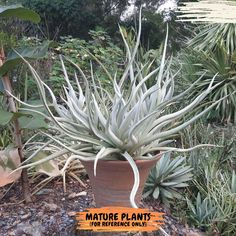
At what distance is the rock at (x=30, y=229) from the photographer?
5.54ft

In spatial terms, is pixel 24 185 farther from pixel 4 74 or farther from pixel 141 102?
pixel 141 102

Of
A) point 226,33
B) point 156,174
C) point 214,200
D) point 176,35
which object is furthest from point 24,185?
point 176,35

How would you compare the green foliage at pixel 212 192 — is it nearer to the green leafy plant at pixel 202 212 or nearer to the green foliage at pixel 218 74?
the green leafy plant at pixel 202 212

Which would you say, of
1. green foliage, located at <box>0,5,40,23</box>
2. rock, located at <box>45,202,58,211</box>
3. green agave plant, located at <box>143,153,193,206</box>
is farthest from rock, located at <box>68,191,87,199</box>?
green foliage, located at <box>0,5,40,23</box>

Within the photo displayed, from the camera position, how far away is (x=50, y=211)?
1.83 meters

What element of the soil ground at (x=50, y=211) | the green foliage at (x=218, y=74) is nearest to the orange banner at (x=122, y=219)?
the soil ground at (x=50, y=211)

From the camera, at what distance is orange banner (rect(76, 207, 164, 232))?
121 centimetres

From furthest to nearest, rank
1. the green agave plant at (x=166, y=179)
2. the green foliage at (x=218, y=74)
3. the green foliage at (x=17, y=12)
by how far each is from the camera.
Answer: the green foliage at (x=218, y=74)
the green agave plant at (x=166, y=179)
the green foliage at (x=17, y=12)

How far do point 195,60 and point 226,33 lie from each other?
0.61m

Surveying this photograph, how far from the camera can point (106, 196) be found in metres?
1.36

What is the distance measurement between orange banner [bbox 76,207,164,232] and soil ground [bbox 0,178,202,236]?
1.14ft

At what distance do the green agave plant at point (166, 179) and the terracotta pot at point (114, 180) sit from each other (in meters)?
0.76

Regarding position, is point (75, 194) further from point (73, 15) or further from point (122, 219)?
point (73, 15)

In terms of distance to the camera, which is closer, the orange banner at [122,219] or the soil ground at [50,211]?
the orange banner at [122,219]
